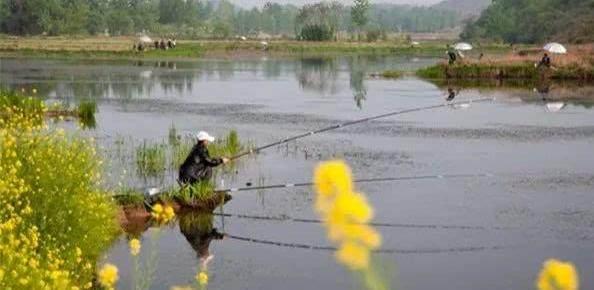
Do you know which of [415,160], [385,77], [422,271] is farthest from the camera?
[385,77]

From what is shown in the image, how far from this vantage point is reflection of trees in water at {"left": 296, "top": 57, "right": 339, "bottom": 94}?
4256cm

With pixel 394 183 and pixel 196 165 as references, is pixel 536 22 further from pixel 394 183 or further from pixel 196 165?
pixel 196 165

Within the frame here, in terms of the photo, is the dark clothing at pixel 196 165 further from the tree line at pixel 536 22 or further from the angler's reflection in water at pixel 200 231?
the tree line at pixel 536 22

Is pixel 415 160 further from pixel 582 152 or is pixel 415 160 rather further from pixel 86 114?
pixel 86 114

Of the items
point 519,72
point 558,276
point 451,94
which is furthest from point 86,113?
point 558,276

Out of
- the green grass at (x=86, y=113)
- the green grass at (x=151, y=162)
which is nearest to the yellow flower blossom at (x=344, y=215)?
the green grass at (x=151, y=162)

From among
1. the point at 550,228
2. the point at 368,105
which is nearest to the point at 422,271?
the point at 550,228

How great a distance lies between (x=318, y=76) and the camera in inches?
1989

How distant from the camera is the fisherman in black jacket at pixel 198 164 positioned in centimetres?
1395

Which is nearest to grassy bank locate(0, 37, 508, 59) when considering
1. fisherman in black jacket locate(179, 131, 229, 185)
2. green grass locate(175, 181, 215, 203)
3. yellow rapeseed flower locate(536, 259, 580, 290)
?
green grass locate(175, 181, 215, 203)

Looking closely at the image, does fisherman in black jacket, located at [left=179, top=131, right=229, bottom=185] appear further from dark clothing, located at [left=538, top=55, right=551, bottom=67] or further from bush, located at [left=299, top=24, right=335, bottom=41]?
bush, located at [left=299, top=24, right=335, bottom=41]

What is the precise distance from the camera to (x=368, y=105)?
3272 centimetres

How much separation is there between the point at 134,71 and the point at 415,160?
112 ft

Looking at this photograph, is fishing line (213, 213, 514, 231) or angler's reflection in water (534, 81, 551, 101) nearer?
fishing line (213, 213, 514, 231)
